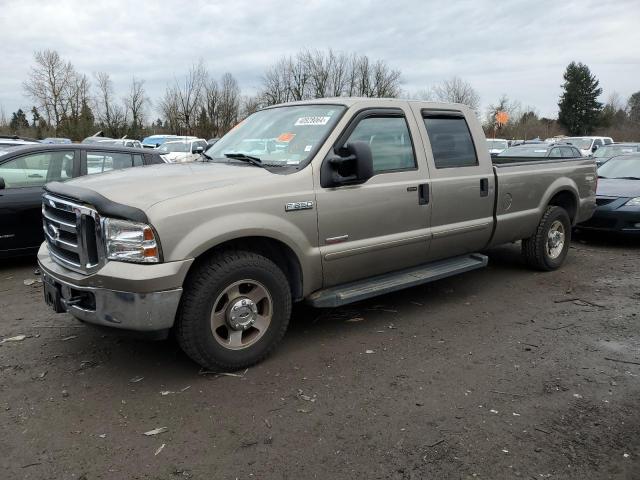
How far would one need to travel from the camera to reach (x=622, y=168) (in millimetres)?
9719

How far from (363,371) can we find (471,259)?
2200 mm

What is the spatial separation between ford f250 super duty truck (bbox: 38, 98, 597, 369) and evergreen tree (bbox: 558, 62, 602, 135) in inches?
2742

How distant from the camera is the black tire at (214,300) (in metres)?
3.37

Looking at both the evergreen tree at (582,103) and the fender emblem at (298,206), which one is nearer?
the fender emblem at (298,206)

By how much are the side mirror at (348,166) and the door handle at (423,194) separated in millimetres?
755

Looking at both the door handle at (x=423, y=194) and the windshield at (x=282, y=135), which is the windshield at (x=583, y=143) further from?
the windshield at (x=282, y=135)

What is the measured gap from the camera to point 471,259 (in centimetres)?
536

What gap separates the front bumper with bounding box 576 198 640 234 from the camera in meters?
7.99

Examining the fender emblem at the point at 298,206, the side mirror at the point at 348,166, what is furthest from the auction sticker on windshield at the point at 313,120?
the fender emblem at the point at 298,206

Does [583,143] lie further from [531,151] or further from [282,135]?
[282,135]

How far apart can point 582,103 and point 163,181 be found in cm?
7365

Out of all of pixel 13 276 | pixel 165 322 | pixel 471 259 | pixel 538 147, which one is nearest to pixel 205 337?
pixel 165 322

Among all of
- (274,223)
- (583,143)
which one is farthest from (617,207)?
(583,143)

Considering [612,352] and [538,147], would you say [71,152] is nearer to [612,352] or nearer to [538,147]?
[612,352]
